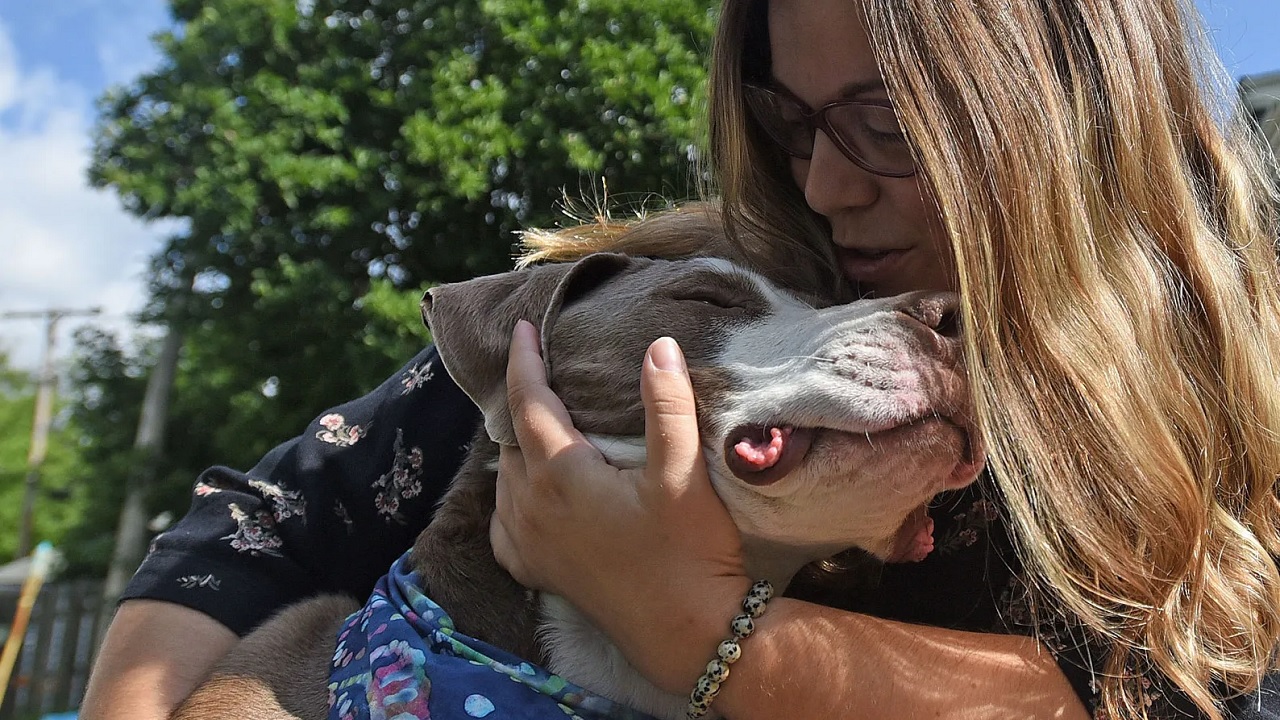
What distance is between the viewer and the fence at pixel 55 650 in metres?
13.3

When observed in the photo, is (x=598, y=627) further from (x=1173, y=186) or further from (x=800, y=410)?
(x=1173, y=186)

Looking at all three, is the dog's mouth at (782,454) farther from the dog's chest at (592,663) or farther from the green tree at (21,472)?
the green tree at (21,472)

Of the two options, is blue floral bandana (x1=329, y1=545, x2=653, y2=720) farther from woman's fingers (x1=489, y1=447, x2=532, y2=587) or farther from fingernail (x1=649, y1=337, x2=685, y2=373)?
fingernail (x1=649, y1=337, x2=685, y2=373)

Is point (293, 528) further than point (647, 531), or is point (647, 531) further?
point (293, 528)

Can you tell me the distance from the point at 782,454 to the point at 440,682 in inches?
28.5

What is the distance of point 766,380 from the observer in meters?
1.77

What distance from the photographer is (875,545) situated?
1.82m

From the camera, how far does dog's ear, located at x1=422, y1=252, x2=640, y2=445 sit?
6.69 feet

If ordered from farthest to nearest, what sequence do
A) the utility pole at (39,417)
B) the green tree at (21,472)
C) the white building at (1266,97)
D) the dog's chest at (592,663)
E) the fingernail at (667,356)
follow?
the green tree at (21,472) → the utility pole at (39,417) → the white building at (1266,97) → the dog's chest at (592,663) → the fingernail at (667,356)

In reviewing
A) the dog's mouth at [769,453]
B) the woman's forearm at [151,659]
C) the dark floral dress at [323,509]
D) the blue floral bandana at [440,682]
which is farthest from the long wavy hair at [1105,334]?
the woman's forearm at [151,659]

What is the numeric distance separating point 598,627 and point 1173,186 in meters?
1.29

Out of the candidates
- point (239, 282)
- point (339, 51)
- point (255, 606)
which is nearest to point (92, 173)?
point (239, 282)

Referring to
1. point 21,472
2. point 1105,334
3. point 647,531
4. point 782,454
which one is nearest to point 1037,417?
point 1105,334

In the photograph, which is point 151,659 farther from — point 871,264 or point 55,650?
point 55,650
